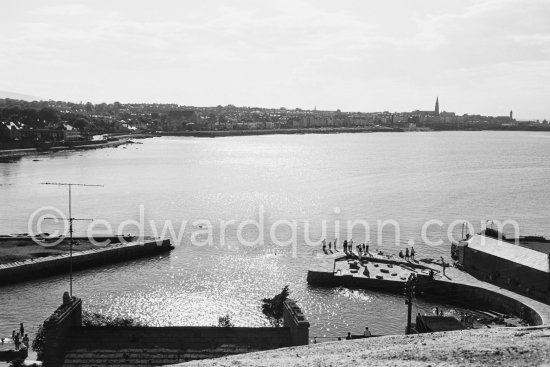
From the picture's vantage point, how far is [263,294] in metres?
31.8

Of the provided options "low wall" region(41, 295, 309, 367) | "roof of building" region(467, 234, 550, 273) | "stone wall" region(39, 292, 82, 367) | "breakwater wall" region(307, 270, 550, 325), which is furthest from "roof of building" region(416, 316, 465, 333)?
"stone wall" region(39, 292, 82, 367)

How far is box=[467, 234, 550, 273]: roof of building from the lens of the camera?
2906 cm

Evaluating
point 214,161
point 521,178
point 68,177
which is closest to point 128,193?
point 68,177

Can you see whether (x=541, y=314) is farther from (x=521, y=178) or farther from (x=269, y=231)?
(x=521, y=178)

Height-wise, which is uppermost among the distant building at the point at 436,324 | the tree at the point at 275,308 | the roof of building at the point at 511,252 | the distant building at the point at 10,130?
the distant building at the point at 10,130

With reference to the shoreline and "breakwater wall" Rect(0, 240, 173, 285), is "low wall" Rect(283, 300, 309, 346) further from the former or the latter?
the shoreline

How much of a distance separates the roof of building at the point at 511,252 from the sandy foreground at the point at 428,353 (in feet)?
47.3

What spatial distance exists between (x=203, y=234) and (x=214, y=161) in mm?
78326

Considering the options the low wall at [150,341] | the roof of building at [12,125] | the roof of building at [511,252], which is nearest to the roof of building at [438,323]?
the roof of building at [511,252]

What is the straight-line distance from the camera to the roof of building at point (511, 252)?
29.1m

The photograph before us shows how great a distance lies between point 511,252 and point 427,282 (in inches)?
189

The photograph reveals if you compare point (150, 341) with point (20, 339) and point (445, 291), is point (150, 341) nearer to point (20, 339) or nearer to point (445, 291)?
point (20, 339)

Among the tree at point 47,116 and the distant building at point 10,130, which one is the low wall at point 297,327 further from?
the tree at point 47,116

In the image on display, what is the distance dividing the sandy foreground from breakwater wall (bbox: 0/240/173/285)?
23376mm
